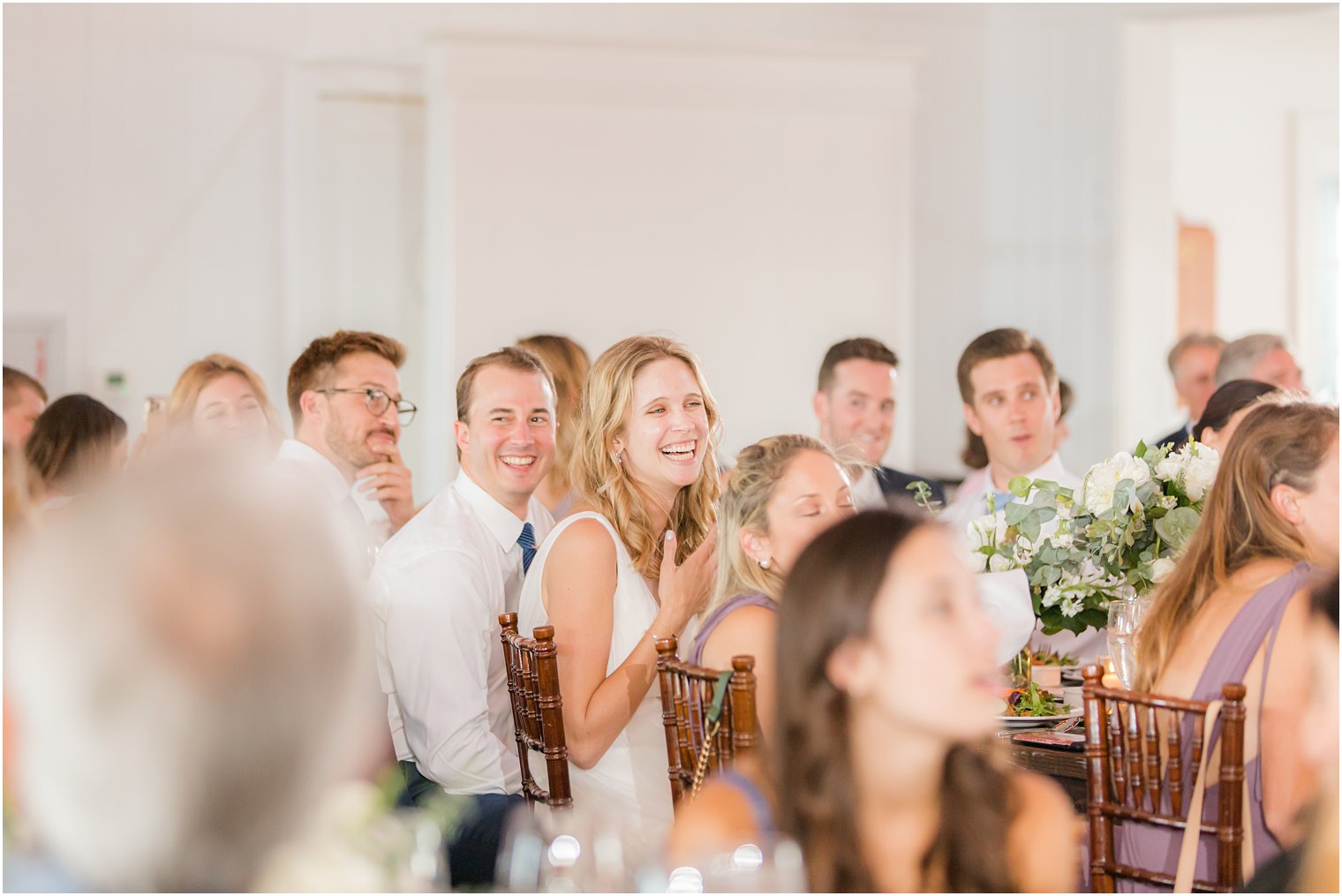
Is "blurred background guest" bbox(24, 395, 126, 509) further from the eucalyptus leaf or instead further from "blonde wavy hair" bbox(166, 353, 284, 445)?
the eucalyptus leaf

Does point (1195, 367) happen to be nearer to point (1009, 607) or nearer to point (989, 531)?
point (989, 531)

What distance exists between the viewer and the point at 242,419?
442 centimetres

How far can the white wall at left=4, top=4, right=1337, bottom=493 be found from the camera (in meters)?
6.18

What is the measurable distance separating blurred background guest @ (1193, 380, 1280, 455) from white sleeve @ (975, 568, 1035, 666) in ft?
2.63

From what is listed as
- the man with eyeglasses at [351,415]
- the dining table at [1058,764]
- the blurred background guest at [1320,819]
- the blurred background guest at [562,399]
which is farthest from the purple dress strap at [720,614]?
the blurred background guest at [562,399]

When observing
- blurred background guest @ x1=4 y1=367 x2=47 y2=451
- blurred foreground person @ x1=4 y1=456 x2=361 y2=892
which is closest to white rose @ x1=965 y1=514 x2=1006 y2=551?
blurred foreground person @ x1=4 y1=456 x2=361 y2=892

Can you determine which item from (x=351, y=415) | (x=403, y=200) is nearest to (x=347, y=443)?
(x=351, y=415)

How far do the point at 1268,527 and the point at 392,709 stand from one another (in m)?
1.87

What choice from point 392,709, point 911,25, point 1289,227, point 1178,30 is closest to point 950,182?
point 911,25

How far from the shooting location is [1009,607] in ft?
9.39

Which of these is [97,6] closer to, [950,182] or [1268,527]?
[950,182]

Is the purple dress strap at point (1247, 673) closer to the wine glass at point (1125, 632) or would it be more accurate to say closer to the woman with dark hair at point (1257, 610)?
the woman with dark hair at point (1257, 610)

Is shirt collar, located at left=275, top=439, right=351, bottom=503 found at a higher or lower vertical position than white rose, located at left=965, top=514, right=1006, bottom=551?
higher

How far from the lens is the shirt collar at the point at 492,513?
11.0 ft
